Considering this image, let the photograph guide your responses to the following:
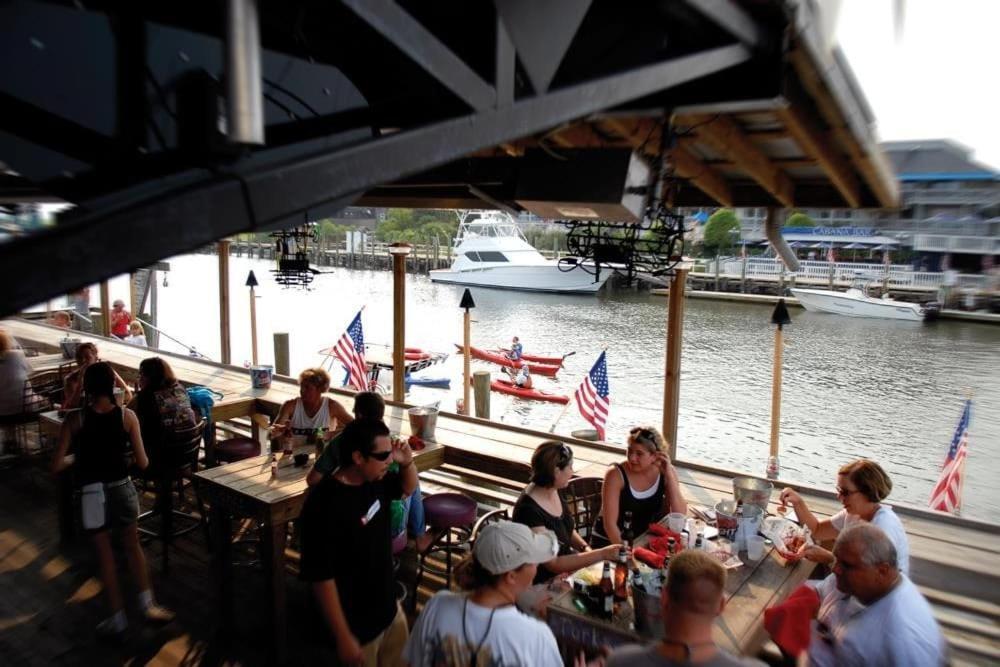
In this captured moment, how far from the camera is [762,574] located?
281 centimetres

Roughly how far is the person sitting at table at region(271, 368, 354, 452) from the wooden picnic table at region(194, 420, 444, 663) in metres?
0.51

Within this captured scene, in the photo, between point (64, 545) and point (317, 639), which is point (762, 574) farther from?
point (64, 545)

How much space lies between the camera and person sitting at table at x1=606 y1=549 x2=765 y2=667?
1.68 metres

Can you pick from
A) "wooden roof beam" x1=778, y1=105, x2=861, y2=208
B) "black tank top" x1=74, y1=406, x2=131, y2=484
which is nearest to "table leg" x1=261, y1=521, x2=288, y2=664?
"black tank top" x1=74, y1=406, x2=131, y2=484

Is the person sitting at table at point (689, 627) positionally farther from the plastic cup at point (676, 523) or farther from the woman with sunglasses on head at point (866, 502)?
the woman with sunglasses on head at point (866, 502)

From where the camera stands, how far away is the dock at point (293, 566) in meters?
3.35

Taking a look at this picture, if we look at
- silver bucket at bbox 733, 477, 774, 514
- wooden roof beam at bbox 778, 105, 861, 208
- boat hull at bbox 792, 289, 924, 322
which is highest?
wooden roof beam at bbox 778, 105, 861, 208

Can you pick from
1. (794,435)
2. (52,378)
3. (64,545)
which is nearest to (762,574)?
(64,545)

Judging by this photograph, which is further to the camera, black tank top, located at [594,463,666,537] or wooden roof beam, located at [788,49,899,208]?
black tank top, located at [594,463,666,537]

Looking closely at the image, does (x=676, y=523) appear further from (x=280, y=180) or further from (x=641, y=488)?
(x=280, y=180)

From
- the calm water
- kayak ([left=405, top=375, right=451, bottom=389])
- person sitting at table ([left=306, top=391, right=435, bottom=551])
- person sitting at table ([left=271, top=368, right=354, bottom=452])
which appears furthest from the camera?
kayak ([left=405, top=375, right=451, bottom=389])

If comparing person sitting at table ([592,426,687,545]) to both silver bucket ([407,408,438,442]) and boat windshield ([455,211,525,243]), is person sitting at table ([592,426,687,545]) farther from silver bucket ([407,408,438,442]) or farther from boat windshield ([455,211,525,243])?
boat windshield ([455,211,525,243])

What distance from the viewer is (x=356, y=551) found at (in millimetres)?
2229

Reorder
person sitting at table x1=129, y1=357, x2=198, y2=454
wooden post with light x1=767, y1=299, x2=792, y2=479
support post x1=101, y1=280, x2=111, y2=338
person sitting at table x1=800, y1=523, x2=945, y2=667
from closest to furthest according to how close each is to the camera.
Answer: person sitting at table x1=800, y1=523, x2=945, y2=667
person sitting at table x1=129, y1=357, x2=198, y2=454
wooden post with light x1=767, y1=299, x2=792, y2=479
support post x1=101, y1=280, x2=111, y2=338
